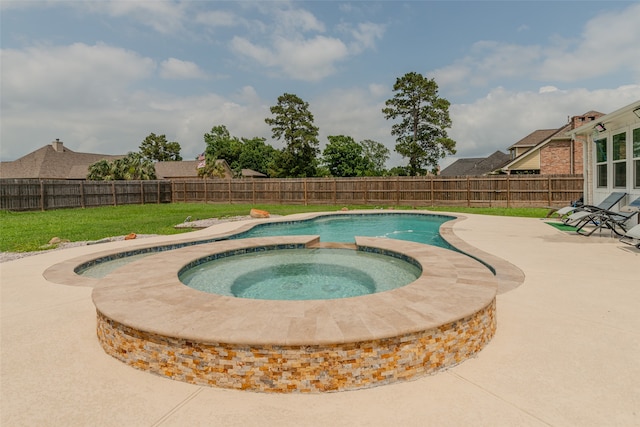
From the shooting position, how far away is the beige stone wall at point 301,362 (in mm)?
2402

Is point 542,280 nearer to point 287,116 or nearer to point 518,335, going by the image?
Result: point 518,335

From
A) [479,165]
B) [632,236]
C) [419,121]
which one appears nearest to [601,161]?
[632,236]

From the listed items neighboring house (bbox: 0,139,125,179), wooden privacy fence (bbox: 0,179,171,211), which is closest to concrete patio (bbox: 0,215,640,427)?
wooden privacy fence (bbox: 0,179,171,211)

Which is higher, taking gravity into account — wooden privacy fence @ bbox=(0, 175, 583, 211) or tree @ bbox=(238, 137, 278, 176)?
tree @ bbox=(238, 137, 278, 176)

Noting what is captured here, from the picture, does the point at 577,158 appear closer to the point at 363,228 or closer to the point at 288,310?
the point at 363,228

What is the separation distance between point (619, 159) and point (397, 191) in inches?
453

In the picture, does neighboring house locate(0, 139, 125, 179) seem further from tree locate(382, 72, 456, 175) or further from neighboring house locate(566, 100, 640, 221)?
neighboring house locate(566, 100, 640, 221)

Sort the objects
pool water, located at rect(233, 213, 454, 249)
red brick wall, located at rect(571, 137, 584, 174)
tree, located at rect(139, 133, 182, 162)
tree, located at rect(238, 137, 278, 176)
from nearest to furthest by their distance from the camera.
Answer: pool water, located at rect(233, 213, 454, 249) → red brick wall, located at rect(571, 137, 584, 174) → tree, located at rect(139, 133, 182, 162) → tree, located at rect(238, 137, 278, 176)

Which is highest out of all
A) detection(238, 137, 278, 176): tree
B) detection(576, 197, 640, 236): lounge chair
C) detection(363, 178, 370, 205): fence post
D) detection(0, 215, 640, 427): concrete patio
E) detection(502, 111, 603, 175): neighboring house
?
detection(238, 137, 278, 176): tree

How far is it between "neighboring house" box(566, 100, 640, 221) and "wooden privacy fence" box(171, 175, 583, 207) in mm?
6372

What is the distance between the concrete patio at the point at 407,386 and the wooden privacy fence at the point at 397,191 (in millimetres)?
15536

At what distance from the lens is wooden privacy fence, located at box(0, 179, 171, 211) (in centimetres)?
1745

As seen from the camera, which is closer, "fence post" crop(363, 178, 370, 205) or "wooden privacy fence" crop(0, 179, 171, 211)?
"wooden privacy fence" crop(0, 179, 171, 211)

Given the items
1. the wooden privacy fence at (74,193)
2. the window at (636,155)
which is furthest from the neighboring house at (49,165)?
the window at (636,155)
